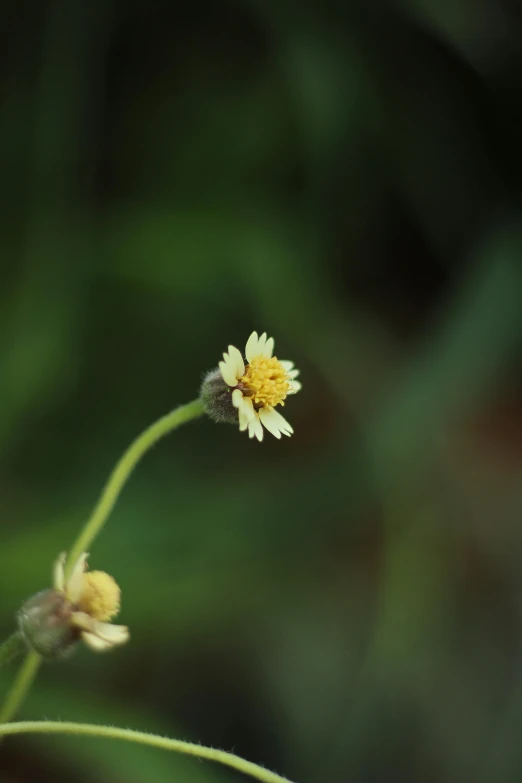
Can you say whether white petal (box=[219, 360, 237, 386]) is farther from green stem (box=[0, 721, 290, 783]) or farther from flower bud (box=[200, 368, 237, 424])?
green stem (box=[0, 721, 290, 783])

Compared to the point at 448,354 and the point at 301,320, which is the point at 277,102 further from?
the point at 448,354

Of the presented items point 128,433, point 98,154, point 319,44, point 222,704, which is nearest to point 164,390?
point 128,433

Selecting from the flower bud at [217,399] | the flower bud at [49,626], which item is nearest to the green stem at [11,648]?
the flower bud at [49,626]

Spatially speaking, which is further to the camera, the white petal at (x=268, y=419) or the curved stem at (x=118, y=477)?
the white petal at (x=268, y=419)

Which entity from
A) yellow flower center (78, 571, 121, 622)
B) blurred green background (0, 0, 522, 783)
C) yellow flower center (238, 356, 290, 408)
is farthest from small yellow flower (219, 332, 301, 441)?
blurred green background (0, 0, 522, 783)

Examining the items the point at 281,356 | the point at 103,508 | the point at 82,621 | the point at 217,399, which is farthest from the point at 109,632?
the point at 281,356

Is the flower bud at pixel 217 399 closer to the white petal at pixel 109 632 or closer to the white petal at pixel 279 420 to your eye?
the white petal at pixel 279 420
